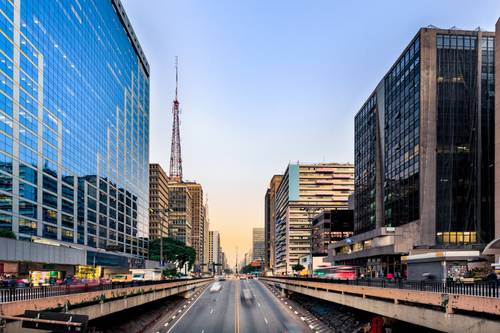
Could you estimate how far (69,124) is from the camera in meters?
117

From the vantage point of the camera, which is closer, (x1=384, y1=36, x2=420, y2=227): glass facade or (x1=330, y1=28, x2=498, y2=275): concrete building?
(x1=330, y1=28, x2=498, y2=275): concrete building

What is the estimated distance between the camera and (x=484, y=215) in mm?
94062

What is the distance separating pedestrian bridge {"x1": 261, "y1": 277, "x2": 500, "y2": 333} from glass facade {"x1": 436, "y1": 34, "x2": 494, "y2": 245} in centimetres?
5776

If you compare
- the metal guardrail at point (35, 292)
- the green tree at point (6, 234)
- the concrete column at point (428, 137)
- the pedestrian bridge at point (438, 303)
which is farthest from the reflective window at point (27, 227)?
the concrete column at point (428, 137)

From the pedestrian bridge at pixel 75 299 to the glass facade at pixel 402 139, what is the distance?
212 feet

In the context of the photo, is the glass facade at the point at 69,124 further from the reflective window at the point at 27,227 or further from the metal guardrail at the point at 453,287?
the metal guardrail at the point at 453,287

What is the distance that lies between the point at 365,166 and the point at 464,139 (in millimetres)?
44956

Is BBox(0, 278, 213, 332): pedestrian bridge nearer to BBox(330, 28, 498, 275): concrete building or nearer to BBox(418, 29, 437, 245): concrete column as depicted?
BBox(418, 29, 437, 245): concrete column

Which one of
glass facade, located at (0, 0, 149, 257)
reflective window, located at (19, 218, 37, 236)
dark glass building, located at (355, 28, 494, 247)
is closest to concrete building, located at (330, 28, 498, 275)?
dark glass building, located at (355, 28, 494, 247)

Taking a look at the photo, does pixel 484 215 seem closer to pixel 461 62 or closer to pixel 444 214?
pixel 444 214

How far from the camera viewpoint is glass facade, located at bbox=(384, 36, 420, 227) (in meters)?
98.6

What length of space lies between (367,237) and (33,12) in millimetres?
89847

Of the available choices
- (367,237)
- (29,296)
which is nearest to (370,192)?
(367,237)

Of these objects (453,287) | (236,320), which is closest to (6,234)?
(236,320)
